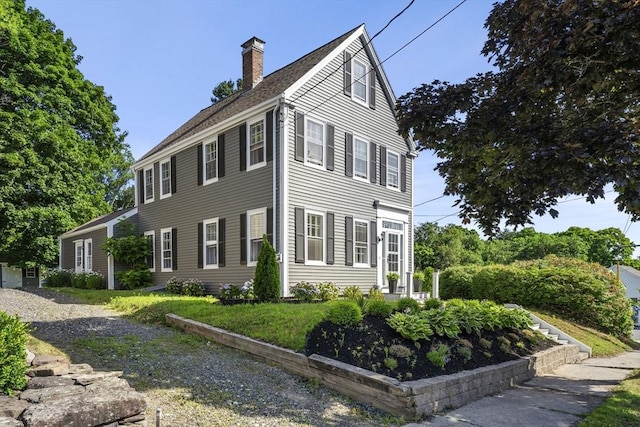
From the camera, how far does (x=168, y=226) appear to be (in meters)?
16.5

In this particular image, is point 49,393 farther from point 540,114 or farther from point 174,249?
point 174,249

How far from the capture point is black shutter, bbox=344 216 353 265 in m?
13.7

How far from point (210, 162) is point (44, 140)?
39.7 ft

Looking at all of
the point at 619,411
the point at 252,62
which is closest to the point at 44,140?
the point at 252,62

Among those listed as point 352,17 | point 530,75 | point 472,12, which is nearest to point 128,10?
point 352,17

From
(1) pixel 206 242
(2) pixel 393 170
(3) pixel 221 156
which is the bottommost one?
(1) pixel 206 242

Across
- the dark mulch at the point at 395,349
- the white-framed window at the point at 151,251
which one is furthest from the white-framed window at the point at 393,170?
the white-framed window at the point at 151,251

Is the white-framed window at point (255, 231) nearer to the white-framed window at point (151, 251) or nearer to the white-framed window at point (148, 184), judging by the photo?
the white-framed window at point (151, 251)

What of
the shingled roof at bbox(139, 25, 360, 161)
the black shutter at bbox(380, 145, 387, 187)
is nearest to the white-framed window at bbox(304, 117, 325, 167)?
the shingled roof at bbox(139, 25, 360, 161)

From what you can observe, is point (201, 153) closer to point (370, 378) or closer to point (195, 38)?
point (195, 38)

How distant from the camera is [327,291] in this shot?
40.0 feet

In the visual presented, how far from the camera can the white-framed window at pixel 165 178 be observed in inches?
658

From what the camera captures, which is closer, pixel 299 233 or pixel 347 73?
A: pixel 299 233

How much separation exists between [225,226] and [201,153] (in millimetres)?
3083
